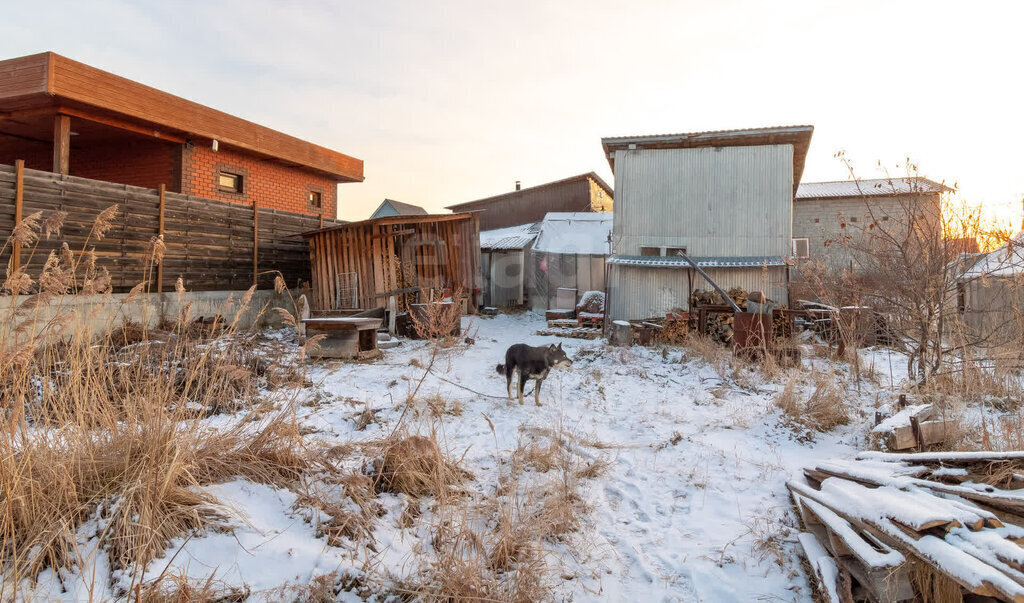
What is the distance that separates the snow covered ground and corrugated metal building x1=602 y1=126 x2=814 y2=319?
4.86 metres

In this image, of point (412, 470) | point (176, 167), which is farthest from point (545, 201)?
point (412, 470)

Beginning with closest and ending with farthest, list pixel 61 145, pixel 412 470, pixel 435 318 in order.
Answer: pixel 412 470 < pixel 435 318 < pixel 61 145

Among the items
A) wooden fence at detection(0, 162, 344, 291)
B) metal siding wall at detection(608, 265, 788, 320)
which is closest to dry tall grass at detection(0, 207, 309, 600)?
wooden fence at detection(0, 162, 344, 291)

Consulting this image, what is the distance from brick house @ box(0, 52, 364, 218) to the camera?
970cm

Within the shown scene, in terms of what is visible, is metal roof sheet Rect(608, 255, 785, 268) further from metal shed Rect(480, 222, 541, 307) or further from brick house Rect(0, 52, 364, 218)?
brick house Rect(0, 52, 364, 218)

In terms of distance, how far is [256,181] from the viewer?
47.3 feet

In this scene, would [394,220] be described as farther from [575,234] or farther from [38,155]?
[38,155]

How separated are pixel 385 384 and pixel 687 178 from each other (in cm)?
1019

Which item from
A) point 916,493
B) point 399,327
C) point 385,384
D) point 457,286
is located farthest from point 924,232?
point 457,286

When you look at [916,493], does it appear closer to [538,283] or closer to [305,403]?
[305,403]

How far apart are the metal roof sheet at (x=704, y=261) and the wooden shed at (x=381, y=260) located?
15.4 ft

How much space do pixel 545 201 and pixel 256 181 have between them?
49.6 ft

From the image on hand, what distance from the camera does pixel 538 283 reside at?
19.6 meters

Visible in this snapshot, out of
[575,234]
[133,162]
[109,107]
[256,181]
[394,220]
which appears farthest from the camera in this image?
[575,234]
